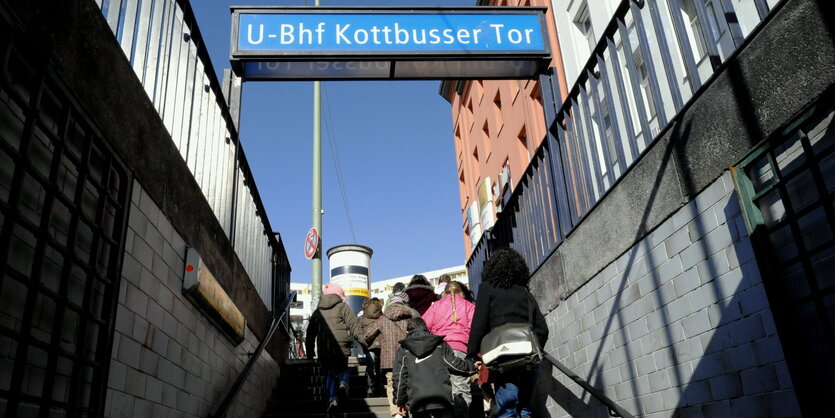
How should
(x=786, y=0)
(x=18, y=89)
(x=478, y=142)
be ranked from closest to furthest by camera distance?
(x=18, y=89)
(x=786, y=0)
(x=478, y=142)

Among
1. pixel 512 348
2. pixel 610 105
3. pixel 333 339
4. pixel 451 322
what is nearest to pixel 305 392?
pixel 333 339

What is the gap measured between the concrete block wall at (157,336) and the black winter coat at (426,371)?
1.64 meters

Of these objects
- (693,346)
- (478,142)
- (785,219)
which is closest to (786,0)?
(785,219)

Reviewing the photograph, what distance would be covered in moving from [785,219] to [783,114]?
55 cm

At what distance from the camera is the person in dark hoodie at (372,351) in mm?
7977

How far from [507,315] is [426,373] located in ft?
3.17

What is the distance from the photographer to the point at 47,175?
306 cm

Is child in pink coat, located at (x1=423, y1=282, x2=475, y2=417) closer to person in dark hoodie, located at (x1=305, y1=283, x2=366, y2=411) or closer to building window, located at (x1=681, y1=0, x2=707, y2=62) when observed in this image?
person in dark hoodie, located at (x1=305, y1=283, x2=366, y2=411)

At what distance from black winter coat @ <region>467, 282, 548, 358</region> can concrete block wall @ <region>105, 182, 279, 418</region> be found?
84.8 inches

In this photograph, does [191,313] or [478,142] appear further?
[478,142]

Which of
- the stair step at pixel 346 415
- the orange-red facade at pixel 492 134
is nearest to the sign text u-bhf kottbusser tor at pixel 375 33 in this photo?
the stair step at pixel 346 415

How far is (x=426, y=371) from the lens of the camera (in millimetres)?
5680

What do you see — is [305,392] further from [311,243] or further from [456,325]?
[311,243]

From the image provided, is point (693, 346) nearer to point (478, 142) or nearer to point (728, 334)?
point (728, 334)
